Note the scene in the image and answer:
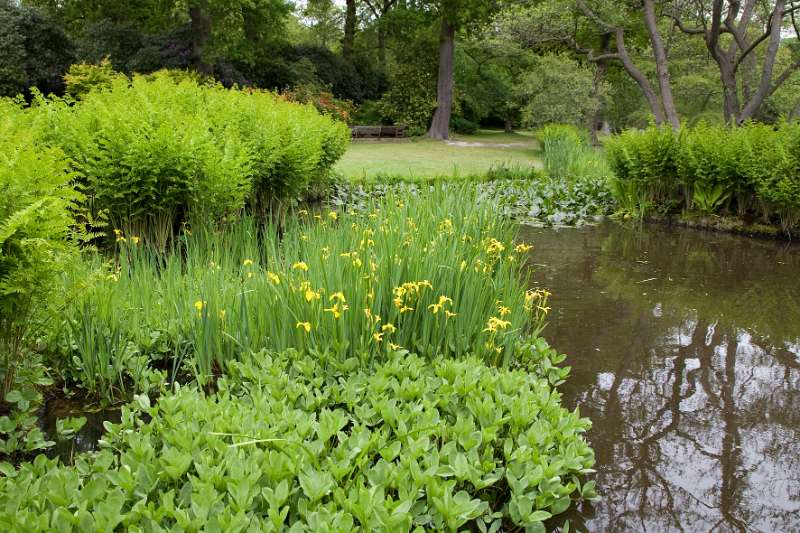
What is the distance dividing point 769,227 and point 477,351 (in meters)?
6.77

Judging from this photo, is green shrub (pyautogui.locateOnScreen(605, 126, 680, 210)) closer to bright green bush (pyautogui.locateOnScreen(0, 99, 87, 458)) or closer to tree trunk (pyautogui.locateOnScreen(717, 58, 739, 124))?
tree trunk (pyautogui.locateOnScreen(717, 58, 739, 124))

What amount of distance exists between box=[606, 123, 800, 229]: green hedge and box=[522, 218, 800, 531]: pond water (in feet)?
3.48

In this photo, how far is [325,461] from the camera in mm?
2318

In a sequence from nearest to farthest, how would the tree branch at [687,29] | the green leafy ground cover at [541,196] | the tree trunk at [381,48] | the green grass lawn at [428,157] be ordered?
1. the green leafy ground cover at [541,196]
2. the green grass lawn at [428,157]
3. the tree branch at [687,29]
4. the tree trunk at [381,48]

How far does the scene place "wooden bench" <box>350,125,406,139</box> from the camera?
975 inches

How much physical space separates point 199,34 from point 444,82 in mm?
8488

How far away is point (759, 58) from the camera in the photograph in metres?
26.9

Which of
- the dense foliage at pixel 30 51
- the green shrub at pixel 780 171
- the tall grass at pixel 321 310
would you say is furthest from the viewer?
the dense foliage at pixel 30 51

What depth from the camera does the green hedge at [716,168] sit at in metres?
8.13

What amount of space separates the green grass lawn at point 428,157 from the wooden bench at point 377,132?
40.0 inches

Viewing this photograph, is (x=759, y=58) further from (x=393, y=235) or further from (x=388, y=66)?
(x=393, y=235)

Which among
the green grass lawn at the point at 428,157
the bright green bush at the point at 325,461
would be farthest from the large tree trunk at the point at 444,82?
the bright green bush at the point at 325,461

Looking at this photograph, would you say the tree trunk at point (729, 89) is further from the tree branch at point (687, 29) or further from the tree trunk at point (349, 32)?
the tree trunk at point (349, 32)

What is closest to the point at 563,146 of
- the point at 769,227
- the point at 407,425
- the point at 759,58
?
the point at 769,227
